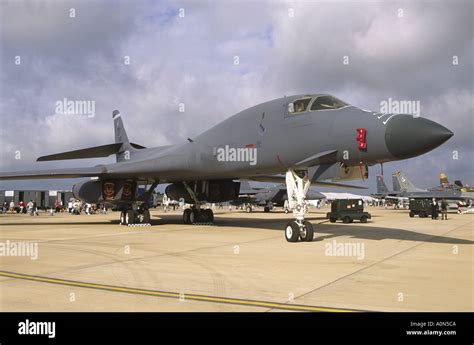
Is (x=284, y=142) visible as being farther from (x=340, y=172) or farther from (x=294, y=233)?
(x=294, y=233)

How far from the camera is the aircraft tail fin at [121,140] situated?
23.3 metres

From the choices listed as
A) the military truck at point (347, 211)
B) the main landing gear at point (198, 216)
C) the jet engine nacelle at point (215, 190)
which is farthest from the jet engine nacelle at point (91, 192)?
the military truck at point (347, 211)

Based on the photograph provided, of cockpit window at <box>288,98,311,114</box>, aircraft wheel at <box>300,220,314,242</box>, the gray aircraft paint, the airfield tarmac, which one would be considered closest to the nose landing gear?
the gray aircraft paint

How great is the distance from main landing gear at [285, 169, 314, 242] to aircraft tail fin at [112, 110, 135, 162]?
13.6 m

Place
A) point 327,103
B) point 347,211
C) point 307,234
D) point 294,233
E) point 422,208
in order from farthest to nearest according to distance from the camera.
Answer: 1. point 422,208
2. point 347,211
3. point 307,234
4. point 294,233
5. point 327,103

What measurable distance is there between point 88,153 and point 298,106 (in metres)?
14.0

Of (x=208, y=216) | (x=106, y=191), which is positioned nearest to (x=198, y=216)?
(x=208, y=216)

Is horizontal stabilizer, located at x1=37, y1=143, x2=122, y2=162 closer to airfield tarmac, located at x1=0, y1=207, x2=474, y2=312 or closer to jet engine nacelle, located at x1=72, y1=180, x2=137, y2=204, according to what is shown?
jet engine nacelle, located at x1=72, y1=180, x2=137, y2=204

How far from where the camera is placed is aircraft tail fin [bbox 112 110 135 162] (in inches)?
918

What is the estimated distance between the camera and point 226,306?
4578 mm

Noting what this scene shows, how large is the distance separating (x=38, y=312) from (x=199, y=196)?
15.2 metres

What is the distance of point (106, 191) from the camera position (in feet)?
62.3
